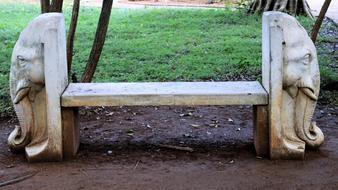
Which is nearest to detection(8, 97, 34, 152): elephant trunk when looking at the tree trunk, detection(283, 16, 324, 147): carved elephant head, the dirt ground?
the dirt ground

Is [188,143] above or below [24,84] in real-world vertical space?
below

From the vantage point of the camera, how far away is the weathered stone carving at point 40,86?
15.3ft

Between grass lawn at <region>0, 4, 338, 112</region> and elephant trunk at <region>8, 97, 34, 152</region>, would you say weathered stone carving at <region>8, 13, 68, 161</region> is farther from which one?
grass lawn at <region>0, 4, 338, 112</region>

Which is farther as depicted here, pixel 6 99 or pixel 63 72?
pixel 6 99

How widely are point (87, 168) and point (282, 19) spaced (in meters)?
1.89

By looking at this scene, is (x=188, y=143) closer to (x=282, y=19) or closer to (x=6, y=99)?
(x=282, y=19)

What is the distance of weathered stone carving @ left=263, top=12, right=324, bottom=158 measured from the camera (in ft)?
15.2

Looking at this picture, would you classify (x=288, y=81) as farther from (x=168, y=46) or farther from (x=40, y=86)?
(x=168, y=46)

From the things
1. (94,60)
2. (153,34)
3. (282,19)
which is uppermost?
(282,19)

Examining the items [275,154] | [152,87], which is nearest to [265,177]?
[275,154]

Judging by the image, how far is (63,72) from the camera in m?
4.94

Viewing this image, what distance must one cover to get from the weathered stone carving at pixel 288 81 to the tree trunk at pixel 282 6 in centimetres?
1014

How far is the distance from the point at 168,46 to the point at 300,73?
5.77 metres

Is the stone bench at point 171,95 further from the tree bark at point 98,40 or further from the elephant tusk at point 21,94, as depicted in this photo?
the tree bark at point 98,40
